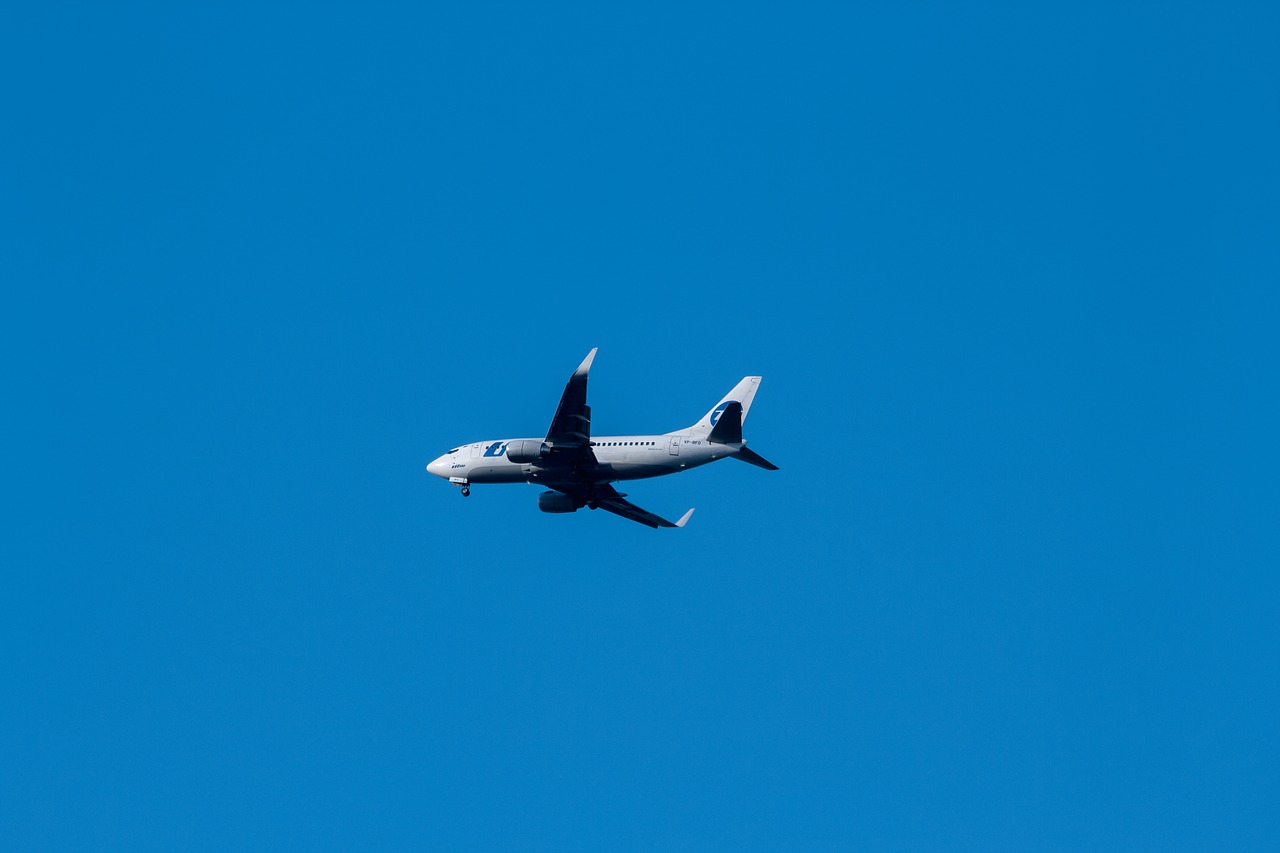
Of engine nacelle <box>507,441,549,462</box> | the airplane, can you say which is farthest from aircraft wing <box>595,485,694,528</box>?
engine nacelle <box>507,441,549,462</box>

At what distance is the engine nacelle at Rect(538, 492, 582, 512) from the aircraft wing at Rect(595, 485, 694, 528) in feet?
4.14

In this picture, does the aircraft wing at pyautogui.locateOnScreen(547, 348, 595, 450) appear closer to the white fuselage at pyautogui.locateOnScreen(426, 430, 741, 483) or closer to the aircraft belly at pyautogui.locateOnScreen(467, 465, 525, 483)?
the white fuselage at pyautogui.locateOnScreen(426, 430, 741, 483)

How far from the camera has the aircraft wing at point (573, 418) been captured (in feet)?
218

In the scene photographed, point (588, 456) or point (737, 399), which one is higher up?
point (737, 399)

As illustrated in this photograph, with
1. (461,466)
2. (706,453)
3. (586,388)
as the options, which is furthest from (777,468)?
(461,466)

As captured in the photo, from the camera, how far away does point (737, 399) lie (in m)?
70.4

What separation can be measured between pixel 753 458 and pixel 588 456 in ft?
25.0

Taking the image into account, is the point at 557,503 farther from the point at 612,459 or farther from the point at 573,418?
the point at 573,418

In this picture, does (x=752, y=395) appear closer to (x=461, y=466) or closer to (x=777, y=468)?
(x=777, y=468)

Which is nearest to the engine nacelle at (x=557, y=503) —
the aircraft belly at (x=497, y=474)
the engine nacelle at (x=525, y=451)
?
the aircraft belly at (x=497, y=474)

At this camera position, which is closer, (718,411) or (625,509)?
(718,411)

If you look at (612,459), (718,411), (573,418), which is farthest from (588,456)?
(718,411)

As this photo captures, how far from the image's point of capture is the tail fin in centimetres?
6881

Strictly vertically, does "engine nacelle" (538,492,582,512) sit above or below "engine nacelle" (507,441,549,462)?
above
